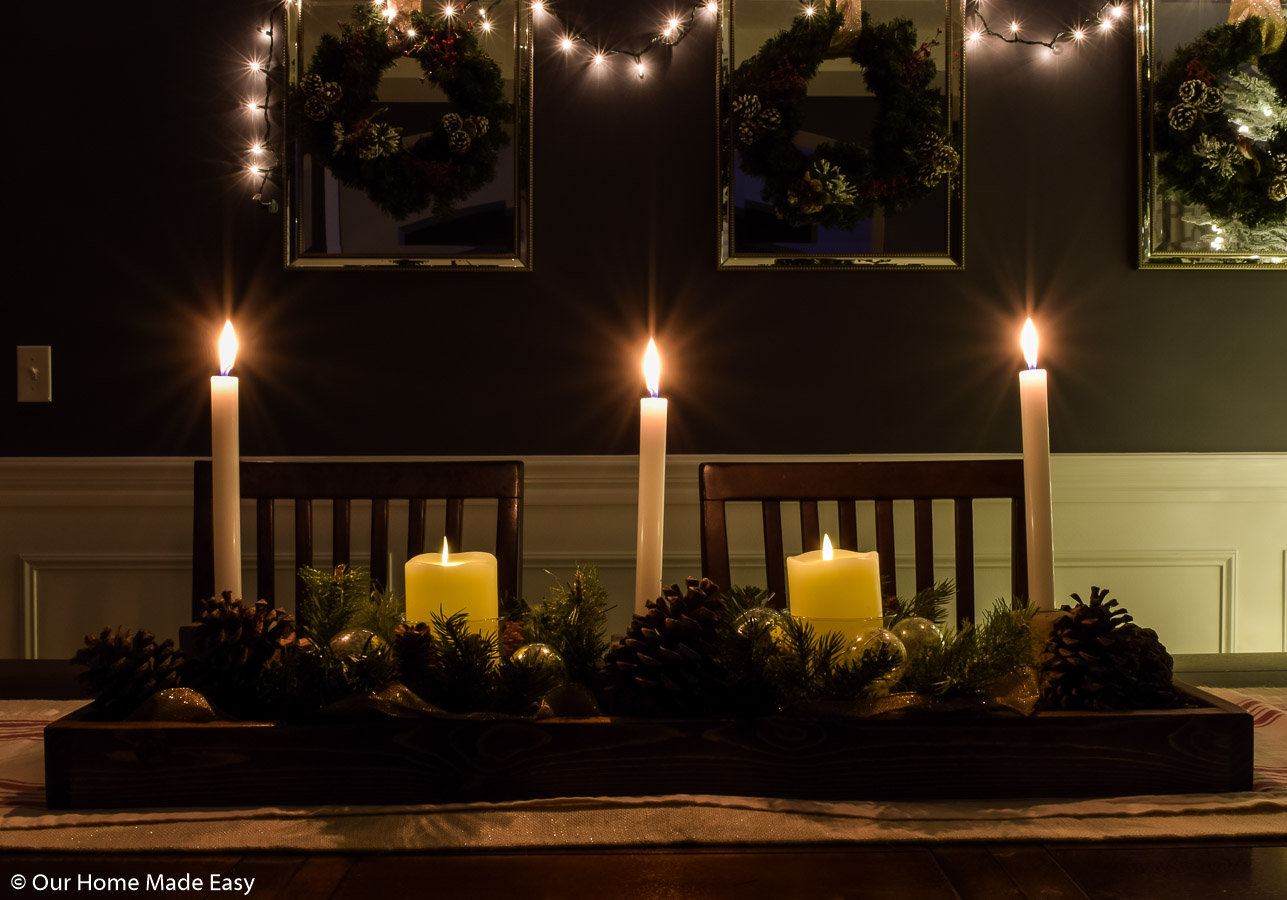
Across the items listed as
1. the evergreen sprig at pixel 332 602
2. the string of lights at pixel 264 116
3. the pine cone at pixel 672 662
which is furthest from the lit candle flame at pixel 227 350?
the string of lights at pixel 264 116

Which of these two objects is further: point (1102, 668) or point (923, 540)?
point (923, 540)

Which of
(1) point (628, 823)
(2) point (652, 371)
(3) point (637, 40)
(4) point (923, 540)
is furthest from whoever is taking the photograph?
(3) point (637, 40)

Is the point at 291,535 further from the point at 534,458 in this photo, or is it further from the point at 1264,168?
the point at 1264,168

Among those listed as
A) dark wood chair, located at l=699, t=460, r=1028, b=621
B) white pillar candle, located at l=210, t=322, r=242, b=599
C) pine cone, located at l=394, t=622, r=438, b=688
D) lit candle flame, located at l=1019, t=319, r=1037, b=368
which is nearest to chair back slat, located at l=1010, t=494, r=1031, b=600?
dark wood chair, located at l=699, t=460, r=1028, b=621

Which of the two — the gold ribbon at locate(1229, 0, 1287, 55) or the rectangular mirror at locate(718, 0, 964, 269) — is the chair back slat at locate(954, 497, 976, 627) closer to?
the rectangular mirror at locate(718, 0, 964, 269)

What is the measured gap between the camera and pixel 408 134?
1898mm

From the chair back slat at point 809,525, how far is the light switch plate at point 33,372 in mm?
1773

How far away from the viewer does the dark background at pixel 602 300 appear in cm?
197

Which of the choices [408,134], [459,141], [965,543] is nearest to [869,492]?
[965,543]

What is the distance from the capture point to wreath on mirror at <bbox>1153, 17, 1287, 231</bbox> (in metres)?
1.87

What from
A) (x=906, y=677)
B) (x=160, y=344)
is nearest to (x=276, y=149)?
(x=160, y=344)

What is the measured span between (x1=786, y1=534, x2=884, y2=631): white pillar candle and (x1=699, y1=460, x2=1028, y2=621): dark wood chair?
0.62 m

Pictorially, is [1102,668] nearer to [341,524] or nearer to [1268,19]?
[341,524]

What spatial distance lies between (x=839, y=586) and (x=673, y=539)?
1269 mm
